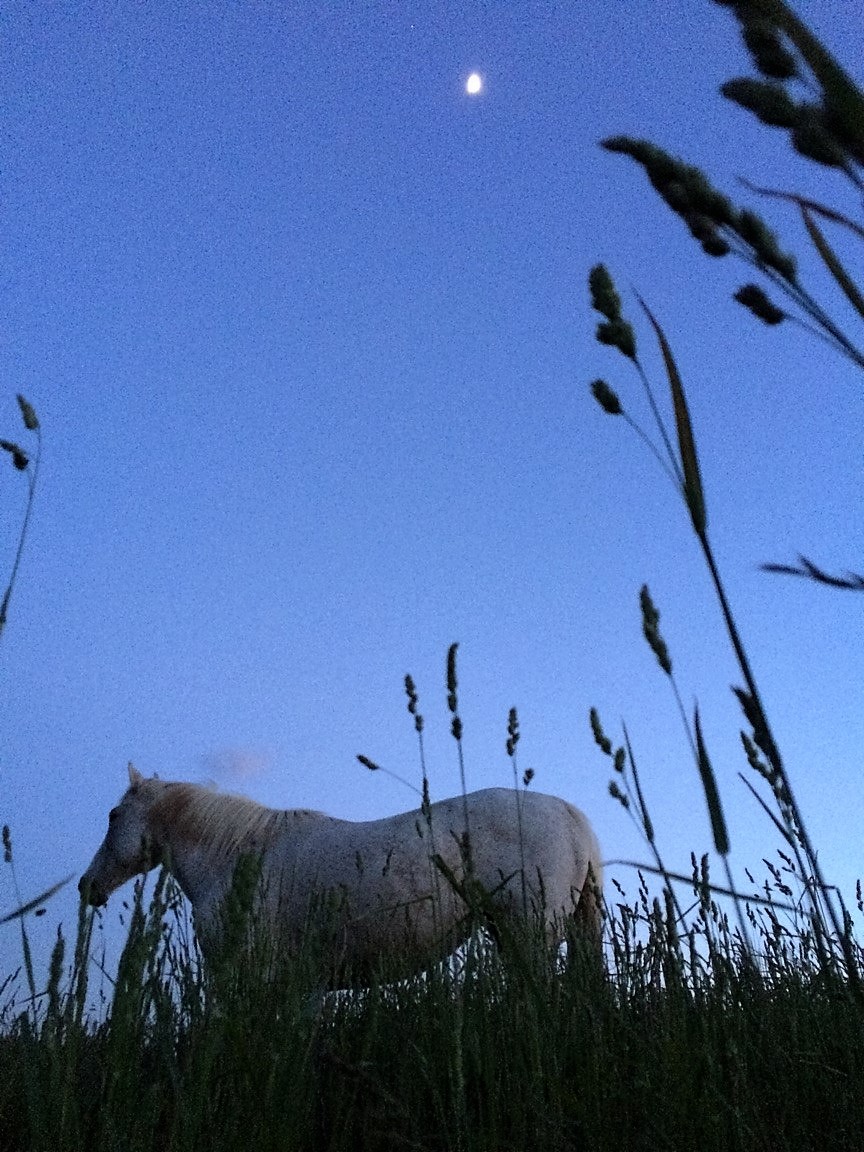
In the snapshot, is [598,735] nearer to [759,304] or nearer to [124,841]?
[759,304]

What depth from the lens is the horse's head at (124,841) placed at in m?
7.90

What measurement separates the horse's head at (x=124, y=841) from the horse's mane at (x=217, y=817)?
0.28 meters

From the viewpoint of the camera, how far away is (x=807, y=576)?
557 mm

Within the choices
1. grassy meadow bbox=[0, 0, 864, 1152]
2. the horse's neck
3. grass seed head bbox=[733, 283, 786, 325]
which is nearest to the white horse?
the horse's neck

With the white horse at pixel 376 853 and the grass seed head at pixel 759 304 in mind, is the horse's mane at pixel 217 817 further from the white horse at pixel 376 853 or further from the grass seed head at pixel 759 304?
the grass seed head at pixel 759 304

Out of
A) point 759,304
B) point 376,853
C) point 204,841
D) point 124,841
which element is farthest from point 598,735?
point 124,841

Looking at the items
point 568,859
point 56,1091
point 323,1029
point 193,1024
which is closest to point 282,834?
point 568,859

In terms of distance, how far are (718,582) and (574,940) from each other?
2744mm

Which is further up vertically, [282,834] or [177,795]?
[177,795]

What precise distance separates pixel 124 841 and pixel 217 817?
1142 mm

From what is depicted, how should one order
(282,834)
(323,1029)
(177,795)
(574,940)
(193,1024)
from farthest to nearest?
(177,795)
(282,834)
(323,1029)
(574,940)
(193,1024)

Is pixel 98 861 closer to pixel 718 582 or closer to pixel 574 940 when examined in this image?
pixel 574 940

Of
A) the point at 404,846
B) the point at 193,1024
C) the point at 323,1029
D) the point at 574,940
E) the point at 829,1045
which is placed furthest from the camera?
the point at 404,846

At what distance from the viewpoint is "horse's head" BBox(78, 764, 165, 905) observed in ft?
25.9
